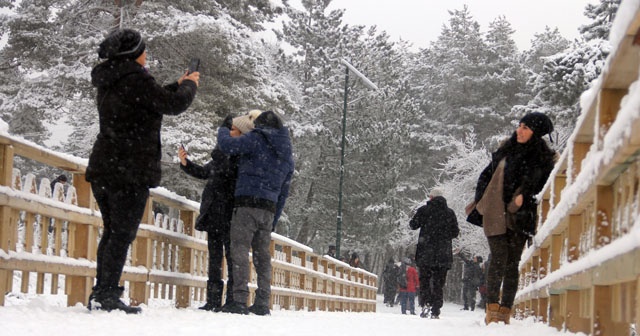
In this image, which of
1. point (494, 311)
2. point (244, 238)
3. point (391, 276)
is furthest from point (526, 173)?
point (391, 276)

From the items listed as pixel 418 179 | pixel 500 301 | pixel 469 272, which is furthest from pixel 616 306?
pixel 418 179

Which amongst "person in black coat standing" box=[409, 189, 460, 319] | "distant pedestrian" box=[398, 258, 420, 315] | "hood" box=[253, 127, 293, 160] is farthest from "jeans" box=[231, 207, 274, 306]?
"distant pedestrian" box=[398, 258, 420, 315]

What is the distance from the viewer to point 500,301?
7.66 meters

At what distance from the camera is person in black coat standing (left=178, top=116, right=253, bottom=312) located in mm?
8172

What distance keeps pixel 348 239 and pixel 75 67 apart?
28.3 m

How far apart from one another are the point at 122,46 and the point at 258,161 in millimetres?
2107

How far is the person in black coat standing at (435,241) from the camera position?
41.8 ft

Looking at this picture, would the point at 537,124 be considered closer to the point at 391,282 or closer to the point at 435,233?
the point at 435,233

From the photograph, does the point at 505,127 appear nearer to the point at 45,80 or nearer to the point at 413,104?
the point at 413,104

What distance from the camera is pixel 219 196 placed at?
8227 mm

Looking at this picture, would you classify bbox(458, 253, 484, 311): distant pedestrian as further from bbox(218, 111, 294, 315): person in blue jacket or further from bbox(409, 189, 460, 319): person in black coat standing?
bbox(218, 111, 294, 315): person in blue jacket

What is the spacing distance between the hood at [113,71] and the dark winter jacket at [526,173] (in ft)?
10.3

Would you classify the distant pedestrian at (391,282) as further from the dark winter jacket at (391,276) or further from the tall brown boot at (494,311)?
the tall brown boot at (494,311)

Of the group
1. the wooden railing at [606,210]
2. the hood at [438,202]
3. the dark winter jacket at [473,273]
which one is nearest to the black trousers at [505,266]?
the wooden railing at [606,210]
